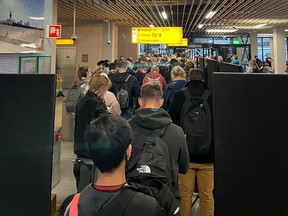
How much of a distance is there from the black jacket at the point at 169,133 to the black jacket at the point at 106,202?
2.56 ft

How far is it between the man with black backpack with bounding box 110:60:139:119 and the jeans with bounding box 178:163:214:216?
217cm

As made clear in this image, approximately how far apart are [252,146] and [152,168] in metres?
0.73

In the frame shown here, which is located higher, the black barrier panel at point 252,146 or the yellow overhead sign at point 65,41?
the yellow overhead sign at point 65,41

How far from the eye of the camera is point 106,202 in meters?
0.98

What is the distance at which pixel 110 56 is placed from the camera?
536 inches

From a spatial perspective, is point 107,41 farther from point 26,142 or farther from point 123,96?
point 26,142

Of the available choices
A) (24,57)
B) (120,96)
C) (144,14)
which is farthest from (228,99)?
(144,14)

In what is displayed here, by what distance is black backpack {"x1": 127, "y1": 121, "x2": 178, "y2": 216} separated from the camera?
1.42m

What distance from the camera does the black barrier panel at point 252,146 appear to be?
0.90m

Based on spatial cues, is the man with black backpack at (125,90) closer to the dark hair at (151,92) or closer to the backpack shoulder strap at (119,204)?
the dark hair at (151,92)

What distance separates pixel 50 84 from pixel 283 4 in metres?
10.2

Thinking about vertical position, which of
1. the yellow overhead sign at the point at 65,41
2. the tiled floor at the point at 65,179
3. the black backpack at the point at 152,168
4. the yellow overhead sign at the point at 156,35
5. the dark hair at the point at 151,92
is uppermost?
the yellow overhead sign at the point at 156,35

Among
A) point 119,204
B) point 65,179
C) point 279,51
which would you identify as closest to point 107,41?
point 279,51

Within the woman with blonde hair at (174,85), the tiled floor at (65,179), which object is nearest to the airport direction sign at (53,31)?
the tiled floor at (65,179)
